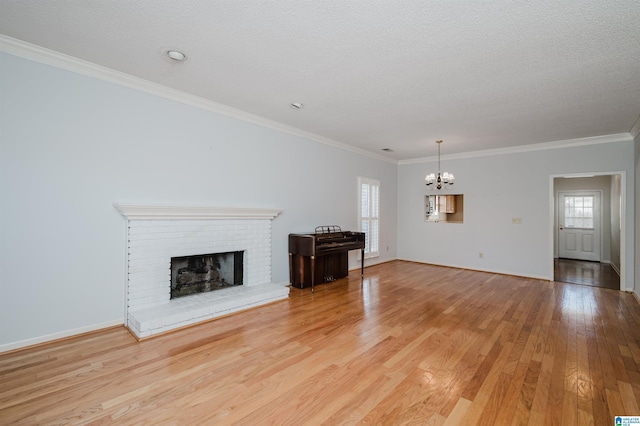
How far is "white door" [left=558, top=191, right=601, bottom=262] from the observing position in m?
7.72

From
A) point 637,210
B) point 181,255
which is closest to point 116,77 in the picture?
point 181,255

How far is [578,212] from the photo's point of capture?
8016 millimetres

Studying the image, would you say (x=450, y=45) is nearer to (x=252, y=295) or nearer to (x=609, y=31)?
(x=609, y=31)

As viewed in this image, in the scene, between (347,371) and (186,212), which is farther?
(186,212)

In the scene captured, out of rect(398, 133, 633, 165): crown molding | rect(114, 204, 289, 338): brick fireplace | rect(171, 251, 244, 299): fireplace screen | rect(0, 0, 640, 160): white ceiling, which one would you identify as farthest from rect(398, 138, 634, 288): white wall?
rect(171, 251, 244, 299): fireplace screen

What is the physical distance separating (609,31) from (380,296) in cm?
374

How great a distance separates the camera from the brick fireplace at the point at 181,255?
3.21m

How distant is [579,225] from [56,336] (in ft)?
36.3

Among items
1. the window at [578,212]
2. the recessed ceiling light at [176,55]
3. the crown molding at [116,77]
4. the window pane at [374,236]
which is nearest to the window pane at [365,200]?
the window pane at [374,236]

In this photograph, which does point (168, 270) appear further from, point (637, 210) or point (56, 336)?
point (637, 210)

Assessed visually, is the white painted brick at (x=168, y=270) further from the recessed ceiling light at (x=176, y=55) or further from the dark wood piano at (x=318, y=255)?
the recessed ceiling light at (x=176, y=55)

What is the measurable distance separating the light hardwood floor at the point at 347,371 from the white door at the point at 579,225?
16.2 feet

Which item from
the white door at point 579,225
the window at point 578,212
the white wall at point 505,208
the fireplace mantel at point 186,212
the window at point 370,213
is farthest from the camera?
the window at point 578,212

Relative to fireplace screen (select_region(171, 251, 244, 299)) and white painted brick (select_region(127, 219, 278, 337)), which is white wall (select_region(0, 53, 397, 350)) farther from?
fireplace screen (select_region(171, 251, 244, 299))
